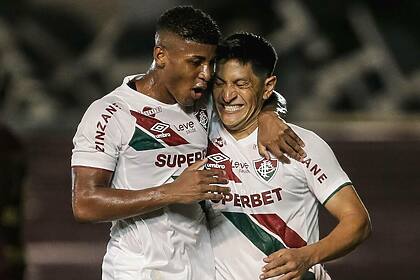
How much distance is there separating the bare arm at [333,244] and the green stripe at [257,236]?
28 centimetres

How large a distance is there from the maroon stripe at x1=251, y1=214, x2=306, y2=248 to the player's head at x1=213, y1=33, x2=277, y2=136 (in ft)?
1.33

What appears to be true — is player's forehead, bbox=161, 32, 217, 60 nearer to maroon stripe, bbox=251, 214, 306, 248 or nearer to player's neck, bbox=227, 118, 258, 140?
player's neck, bbox=227, 118, 258, 140

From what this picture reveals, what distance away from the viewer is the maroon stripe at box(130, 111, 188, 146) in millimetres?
4809

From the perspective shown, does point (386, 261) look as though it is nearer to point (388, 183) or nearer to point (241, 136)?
point (388, 183)

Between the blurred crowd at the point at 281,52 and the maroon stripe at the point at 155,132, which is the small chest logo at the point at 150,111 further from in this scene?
the blurred crowd at the point at 281,52

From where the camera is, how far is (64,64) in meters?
16.6

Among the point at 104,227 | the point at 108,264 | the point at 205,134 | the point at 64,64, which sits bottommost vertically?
the point at 108,264

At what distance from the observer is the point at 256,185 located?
196 inches

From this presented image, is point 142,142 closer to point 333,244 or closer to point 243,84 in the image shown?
point 243,84

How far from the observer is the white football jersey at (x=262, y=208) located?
491 centimetres

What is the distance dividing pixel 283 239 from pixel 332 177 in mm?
345

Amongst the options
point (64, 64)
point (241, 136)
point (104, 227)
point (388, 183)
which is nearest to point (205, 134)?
point (241, 136)

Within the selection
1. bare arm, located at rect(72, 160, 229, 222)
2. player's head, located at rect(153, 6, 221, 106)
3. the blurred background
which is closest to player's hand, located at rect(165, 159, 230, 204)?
bare arm, located at rect(72, 160, 229, 222)

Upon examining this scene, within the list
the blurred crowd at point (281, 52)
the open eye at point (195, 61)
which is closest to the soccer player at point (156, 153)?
the open eye at point (195, 61)
